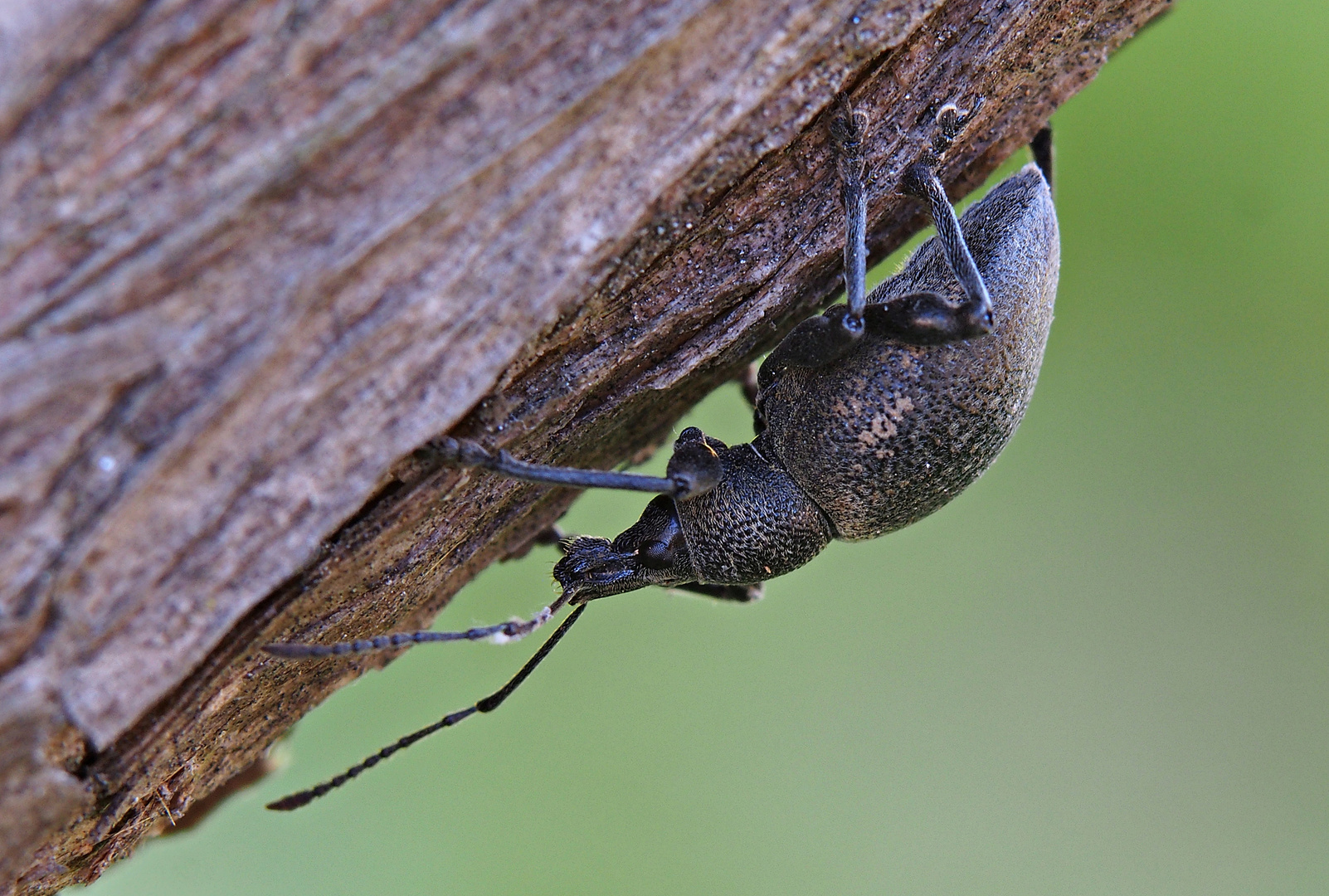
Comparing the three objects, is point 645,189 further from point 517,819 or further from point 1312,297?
point 1312,297

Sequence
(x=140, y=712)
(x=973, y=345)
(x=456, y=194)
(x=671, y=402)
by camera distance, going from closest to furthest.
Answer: (x=456, y=194) → (x=140, y=712) → (x=973, y=345) → (x=671, y=402)

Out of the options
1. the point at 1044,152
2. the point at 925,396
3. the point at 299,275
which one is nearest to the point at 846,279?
the point at 925,396

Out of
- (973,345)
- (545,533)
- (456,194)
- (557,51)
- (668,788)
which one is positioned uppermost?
(557,51)

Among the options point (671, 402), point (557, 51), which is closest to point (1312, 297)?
point (671, 402)

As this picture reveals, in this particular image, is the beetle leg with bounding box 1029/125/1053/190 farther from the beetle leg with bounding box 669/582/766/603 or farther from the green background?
the beetle leg with bounding box 669/582/766/603

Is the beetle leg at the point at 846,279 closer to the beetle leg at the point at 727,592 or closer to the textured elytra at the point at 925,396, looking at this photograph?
the textured elytra at the point at 925,396

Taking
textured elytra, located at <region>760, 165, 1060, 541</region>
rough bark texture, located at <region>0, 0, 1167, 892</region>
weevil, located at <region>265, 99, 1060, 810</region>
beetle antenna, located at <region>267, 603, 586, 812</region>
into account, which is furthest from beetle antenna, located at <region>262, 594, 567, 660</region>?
textured elytra, located at <region>760, 165, 1060, 541</region>

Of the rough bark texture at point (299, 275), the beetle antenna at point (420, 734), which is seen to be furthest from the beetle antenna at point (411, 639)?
the beetle antenna at point (420, 734)
